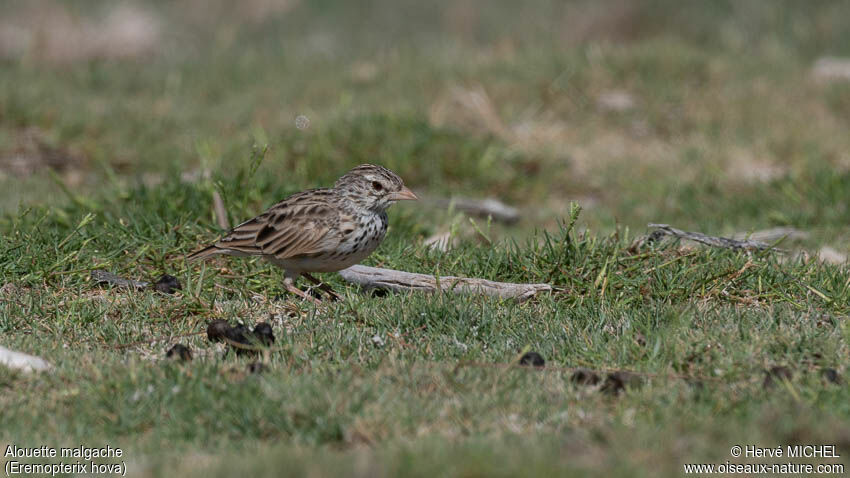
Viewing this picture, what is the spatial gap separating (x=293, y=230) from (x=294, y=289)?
15.8 inches

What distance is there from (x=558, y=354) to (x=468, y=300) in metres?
0.81

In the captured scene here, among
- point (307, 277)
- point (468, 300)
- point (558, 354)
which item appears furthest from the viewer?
point (307, 277)

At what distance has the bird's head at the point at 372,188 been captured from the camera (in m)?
6.33

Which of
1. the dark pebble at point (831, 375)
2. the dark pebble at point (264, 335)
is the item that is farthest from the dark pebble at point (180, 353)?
the dark pebble at point (831, 375)

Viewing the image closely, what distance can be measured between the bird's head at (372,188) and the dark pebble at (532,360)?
1694mm

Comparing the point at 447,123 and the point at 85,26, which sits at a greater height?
the point at 85,26

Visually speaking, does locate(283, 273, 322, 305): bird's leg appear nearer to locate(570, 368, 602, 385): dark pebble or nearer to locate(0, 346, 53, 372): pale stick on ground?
locate(0, 346, 53, 372): pale stick on ground

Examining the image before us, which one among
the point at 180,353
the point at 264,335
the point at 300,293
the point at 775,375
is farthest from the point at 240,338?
the point at 775,375

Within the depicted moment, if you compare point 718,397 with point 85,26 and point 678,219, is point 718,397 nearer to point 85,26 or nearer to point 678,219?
point 678,219

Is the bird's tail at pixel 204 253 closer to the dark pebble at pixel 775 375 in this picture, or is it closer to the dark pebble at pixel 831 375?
the dark pebble at pixel 775 375

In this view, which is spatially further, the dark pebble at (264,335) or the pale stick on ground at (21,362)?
the dark pebble at (264,335)

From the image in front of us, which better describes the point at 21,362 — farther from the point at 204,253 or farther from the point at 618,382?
the point at 618,382

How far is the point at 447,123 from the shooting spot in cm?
1212

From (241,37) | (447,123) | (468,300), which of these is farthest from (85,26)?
(468,300)
